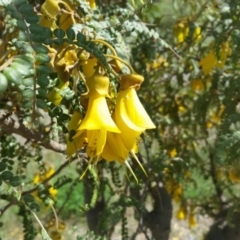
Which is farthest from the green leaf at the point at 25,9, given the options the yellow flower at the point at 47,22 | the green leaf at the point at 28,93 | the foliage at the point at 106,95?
the yellow flower at the point at 47,22

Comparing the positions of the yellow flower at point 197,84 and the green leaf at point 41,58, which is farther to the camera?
the yellow flower at point 197,84

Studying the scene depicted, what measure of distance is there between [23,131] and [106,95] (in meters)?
0.38

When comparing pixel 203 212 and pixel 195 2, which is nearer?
pixel 195 2

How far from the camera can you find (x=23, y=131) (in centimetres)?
120

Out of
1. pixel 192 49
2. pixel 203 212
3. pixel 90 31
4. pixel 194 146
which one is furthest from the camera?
pixel 203 212

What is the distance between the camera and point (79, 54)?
87 centimetres

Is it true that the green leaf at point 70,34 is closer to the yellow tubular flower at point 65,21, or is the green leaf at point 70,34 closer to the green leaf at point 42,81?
the green leaf at point 42,81

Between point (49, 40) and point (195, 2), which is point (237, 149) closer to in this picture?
point (49, 40)

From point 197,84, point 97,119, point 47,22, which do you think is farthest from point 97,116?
point 197,84

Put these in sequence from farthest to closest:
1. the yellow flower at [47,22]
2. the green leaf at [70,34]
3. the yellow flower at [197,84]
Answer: the yellow flower at [197,84]
the yellow flower at [47,22]
the green leaf at [70,34]

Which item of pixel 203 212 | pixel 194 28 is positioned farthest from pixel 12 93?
pixel 203 212

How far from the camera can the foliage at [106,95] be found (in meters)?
0.83

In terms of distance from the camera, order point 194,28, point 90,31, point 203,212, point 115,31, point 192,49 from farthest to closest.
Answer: point 203,212
point 192,49
point 194,28
point 115,31
point 90,31

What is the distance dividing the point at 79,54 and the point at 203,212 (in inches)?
63.8
